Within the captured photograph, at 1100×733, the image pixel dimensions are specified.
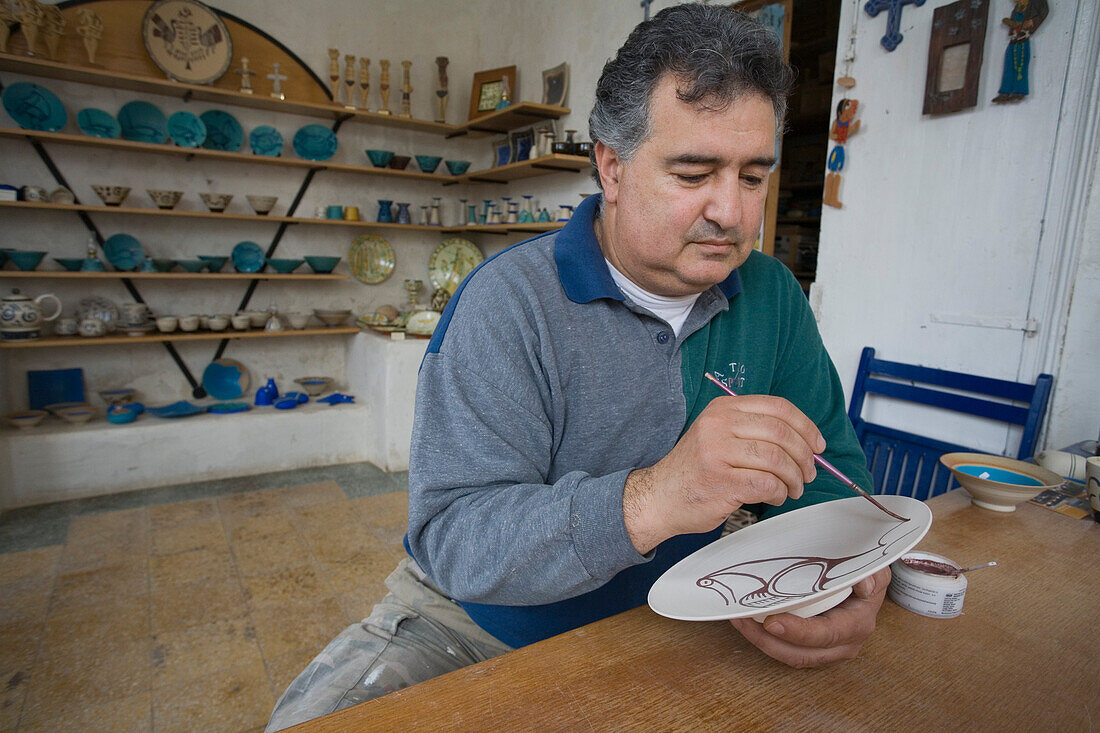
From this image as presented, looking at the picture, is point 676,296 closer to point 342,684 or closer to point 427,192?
point 342,684

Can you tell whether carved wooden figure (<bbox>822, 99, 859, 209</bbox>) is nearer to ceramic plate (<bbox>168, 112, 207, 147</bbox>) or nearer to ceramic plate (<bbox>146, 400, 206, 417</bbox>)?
ceramic plate (<bbox>168, 112, 207, 147</bbox>)

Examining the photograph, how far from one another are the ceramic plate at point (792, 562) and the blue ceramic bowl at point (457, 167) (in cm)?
399

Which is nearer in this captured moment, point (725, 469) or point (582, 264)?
point (725, 469)

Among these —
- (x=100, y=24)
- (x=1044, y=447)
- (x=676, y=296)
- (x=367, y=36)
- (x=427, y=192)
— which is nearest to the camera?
(x=676, y=296)

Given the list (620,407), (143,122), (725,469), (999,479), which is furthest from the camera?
(143,122)

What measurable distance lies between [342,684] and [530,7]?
4499 mm

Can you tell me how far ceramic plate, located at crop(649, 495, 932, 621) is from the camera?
662 millimetres

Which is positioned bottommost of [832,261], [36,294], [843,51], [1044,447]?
[1044,447]

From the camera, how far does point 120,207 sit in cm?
347

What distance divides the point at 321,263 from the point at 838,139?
3.06 meters

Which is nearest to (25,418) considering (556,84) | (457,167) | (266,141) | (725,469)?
(266,141)

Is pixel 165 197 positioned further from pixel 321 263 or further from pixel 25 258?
pixel 321 263

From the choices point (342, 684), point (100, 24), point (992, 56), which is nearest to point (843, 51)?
point (992, 56)

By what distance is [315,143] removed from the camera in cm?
418
